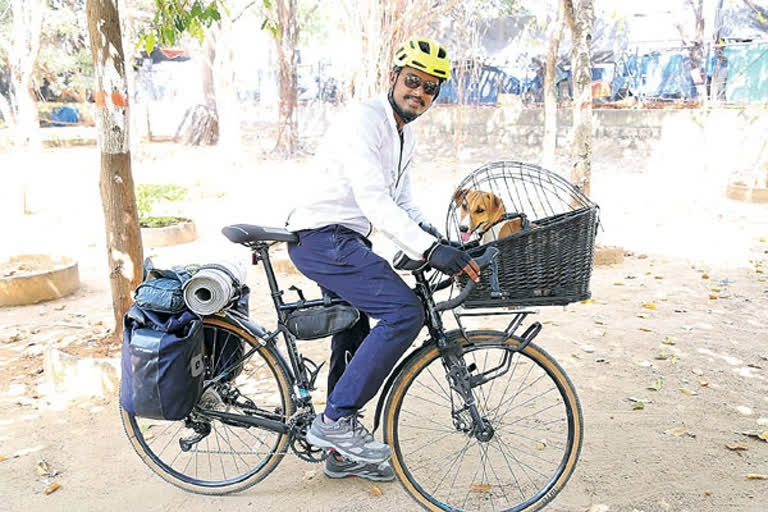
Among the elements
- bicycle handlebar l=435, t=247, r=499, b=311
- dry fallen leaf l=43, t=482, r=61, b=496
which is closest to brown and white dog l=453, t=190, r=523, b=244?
bicycle handlebar l=435, t=247, r=499, b=311

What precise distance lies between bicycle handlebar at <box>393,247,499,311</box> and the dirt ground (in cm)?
94

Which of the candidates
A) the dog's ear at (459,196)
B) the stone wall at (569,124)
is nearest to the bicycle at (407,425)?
the dog's ear at (459,196)

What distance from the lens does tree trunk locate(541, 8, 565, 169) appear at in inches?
468

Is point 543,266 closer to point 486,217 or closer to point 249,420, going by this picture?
point 486,217

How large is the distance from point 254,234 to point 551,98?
10.7 metres

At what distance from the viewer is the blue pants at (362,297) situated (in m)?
2.80

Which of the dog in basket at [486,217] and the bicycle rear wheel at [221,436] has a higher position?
the dog in basket at [486,217]

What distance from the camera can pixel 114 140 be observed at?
14.8 feet

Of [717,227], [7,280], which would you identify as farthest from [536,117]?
[7,280]

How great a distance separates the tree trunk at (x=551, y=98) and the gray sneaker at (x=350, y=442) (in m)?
9.53

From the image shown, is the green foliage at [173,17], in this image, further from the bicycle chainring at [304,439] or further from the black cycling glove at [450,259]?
the black cycling glove at [450,259]

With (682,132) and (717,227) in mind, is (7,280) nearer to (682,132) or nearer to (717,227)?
(717,227)

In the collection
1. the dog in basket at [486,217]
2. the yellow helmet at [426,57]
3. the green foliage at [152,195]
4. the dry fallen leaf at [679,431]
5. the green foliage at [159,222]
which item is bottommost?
the dry fallen leaf at [679,431]

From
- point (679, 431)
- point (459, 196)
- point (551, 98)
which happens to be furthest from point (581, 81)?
point (459, 196)
